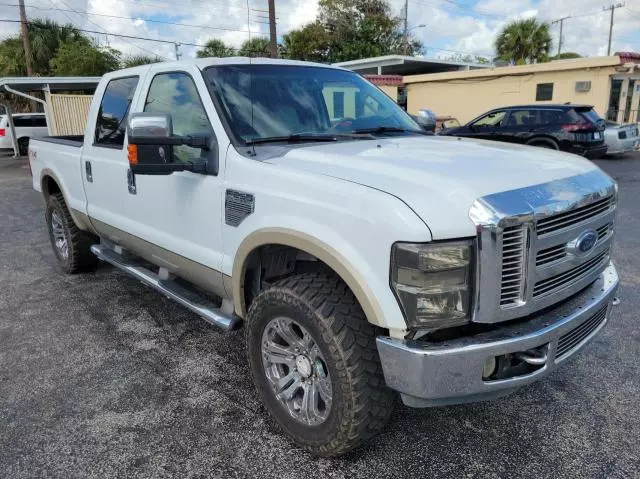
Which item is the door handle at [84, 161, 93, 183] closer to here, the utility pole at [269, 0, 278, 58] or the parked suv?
the parked suv

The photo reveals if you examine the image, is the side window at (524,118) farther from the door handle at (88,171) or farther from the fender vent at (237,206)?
the fender vent at (237,206)

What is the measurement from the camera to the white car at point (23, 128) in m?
21.2

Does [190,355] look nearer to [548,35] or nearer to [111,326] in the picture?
[111,326]

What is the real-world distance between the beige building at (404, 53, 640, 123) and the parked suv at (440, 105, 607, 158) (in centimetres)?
629

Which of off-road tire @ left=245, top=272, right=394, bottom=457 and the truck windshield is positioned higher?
the truck windshield

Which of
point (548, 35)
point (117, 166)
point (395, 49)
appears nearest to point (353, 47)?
point (395, 49)

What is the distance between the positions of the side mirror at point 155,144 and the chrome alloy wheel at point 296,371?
1.01m

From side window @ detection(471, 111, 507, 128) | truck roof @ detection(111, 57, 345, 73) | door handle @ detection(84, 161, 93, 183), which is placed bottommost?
side window @ detection(471, 111, 507, 128)

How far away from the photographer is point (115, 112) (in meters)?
4.30

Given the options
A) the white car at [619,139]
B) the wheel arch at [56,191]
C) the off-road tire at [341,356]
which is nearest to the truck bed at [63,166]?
the wheel arch at [56,191]

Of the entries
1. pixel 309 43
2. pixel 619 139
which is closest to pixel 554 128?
pixel 619 139

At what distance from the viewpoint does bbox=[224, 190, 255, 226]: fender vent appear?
2781 mm

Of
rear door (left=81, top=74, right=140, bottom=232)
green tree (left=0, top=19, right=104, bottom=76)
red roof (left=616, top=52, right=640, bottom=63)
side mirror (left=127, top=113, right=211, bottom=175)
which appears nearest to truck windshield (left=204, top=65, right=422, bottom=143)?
side mirror (left=127, top=113, right=211, bottom=175)

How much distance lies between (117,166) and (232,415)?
2.12 meters
